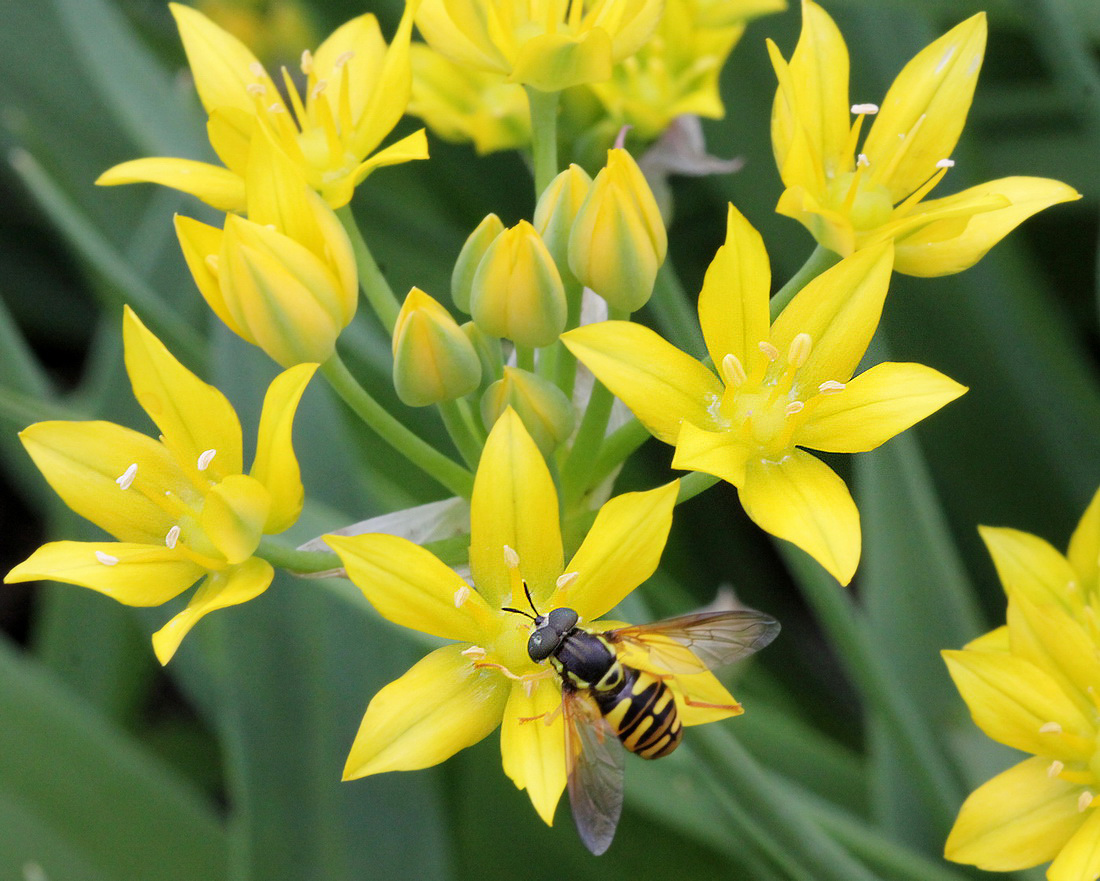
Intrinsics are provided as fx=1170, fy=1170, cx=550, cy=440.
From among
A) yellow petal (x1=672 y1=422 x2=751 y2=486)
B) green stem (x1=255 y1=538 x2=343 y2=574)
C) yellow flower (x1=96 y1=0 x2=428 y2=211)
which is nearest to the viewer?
yellow petal (x1=672 y1=422 x2=751 y2=486)

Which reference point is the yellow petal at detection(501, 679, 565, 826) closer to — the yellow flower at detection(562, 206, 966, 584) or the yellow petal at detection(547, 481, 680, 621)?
the yellow petal at detection(547, 481, 680, 621)

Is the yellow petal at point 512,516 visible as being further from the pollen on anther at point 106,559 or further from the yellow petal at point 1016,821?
the yellow petal at point 1016,821

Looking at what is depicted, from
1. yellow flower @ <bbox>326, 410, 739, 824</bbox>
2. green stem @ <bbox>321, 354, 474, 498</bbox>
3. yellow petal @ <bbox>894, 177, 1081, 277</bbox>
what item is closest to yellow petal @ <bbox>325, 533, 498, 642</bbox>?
yellow flower @ <bbox>326, 410, 739, 824</bbox>

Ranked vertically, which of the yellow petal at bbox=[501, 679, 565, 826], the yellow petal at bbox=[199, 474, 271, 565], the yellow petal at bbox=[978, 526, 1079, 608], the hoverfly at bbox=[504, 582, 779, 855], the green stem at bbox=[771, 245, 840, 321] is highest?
the yellow petal at bbox=[199, 474, 271, 565]

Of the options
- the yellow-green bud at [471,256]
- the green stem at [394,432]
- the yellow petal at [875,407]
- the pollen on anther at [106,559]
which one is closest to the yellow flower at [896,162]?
the yellow petal at [875,407]

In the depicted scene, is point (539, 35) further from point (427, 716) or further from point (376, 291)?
point (427, 716)
